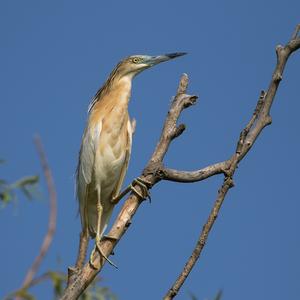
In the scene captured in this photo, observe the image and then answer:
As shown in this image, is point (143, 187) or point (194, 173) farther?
point (143, 187)

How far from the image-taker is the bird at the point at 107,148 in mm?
4918

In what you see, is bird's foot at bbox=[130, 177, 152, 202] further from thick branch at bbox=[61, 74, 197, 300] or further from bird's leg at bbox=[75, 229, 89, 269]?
bird's leg at bbox=[75, 229, 89, 269]

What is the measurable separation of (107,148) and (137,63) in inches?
31.2

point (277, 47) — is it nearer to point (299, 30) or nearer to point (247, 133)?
point (299, 30)

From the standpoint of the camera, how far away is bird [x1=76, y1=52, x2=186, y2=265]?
16.1ft

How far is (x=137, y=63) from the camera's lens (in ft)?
16.9

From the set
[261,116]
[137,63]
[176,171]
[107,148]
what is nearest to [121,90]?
[137,63]

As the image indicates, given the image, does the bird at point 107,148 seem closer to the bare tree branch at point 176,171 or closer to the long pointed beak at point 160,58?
the long pointed beak at point 160,58

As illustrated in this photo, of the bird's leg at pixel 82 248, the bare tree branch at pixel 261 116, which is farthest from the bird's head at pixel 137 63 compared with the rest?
the bare tree branch at pixel 261 116

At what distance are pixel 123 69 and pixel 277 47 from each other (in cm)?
178

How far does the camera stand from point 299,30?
3.74 metres

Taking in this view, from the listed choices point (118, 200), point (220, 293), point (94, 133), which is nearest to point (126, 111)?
point (94, 133)

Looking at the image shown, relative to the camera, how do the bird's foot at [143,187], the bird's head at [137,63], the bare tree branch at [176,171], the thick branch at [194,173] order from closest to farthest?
1. the bare tree branch at [176,171]
2. the thick branch at [194,173]
3. the bird's foot at [143,187]
4. the bird's head at [137,63]

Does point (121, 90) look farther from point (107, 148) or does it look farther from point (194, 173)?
point (194, 173)
